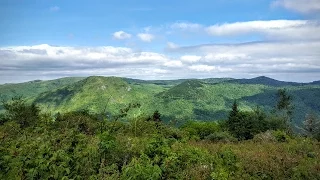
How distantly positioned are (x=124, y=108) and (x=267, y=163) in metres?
4.94

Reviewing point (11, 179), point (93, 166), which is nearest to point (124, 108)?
point (93, 166)

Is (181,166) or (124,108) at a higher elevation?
(124,108)

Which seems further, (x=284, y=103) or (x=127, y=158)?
(x=284, y=103)

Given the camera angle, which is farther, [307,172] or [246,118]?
[246,118]

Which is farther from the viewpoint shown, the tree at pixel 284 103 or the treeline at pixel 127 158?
the tree at pixel 284 103

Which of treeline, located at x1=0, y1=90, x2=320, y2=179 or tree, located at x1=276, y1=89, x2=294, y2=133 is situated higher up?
treeline, located at x1=0, y1=90, x2=320, y2=179

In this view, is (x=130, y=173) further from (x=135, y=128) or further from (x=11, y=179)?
(x=135, y=128)

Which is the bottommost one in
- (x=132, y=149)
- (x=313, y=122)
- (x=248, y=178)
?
(x=313, y=122)

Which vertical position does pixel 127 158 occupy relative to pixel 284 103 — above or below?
above

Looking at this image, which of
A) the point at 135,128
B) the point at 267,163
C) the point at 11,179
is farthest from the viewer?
the point at 135,128

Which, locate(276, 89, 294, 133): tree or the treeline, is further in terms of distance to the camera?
locate(276, 89, 294, 133): tree

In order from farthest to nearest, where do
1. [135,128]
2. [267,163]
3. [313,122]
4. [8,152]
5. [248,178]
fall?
1. [313,122]
2. [135,128]
3. [267,163]
4. [248,178]
5. [8,152]

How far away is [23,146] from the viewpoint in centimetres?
920

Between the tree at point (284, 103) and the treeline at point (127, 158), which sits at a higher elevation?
the treeline at point (127, 158)
